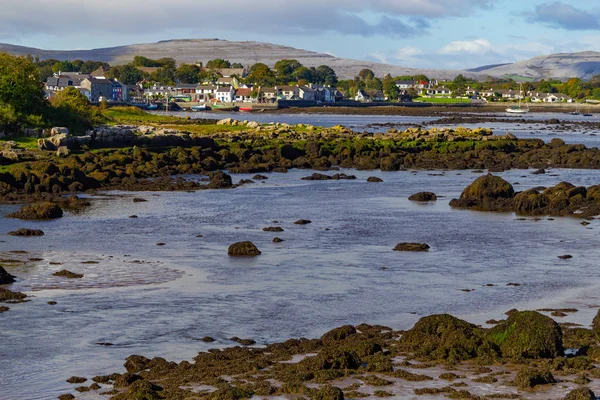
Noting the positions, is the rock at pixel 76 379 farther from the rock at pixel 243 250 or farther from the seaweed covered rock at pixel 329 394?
the rock at pixel 243 250

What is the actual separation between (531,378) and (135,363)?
6606 mm

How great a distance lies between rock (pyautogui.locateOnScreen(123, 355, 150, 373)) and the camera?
51.4 feet

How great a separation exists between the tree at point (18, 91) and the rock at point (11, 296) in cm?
3610

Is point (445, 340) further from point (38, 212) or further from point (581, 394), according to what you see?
point (38, 212)

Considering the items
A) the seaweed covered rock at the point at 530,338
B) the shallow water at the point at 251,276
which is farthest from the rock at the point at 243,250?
the seaweed covered rock at the point at 530,338

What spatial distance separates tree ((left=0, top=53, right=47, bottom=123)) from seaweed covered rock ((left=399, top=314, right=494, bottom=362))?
141 ft

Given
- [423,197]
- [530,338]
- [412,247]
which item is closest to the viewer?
[530,338]

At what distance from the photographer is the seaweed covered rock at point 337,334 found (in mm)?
17375

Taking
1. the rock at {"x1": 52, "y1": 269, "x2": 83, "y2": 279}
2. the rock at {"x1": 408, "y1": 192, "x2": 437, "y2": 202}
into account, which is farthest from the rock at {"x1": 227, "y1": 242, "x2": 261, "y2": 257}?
the rock at {"x1": 408, "y1": 192, "x2": 437, "y2": 202}

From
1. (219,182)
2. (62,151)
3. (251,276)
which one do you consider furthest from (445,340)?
(62,151)

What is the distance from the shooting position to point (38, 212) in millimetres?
33688

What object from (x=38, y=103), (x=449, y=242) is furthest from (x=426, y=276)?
(x=38, y=103)

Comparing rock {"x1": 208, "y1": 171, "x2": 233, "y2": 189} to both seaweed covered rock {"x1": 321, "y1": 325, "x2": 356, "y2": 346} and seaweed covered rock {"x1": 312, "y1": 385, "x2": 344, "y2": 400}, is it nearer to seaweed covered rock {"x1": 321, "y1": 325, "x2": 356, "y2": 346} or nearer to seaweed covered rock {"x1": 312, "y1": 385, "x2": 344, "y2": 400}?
seaweed covered rock {"x1": 321, "y1": 325, "x2": 356, "y2": 346}

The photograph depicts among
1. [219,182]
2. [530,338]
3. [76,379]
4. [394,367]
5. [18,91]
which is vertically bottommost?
[219,182]
